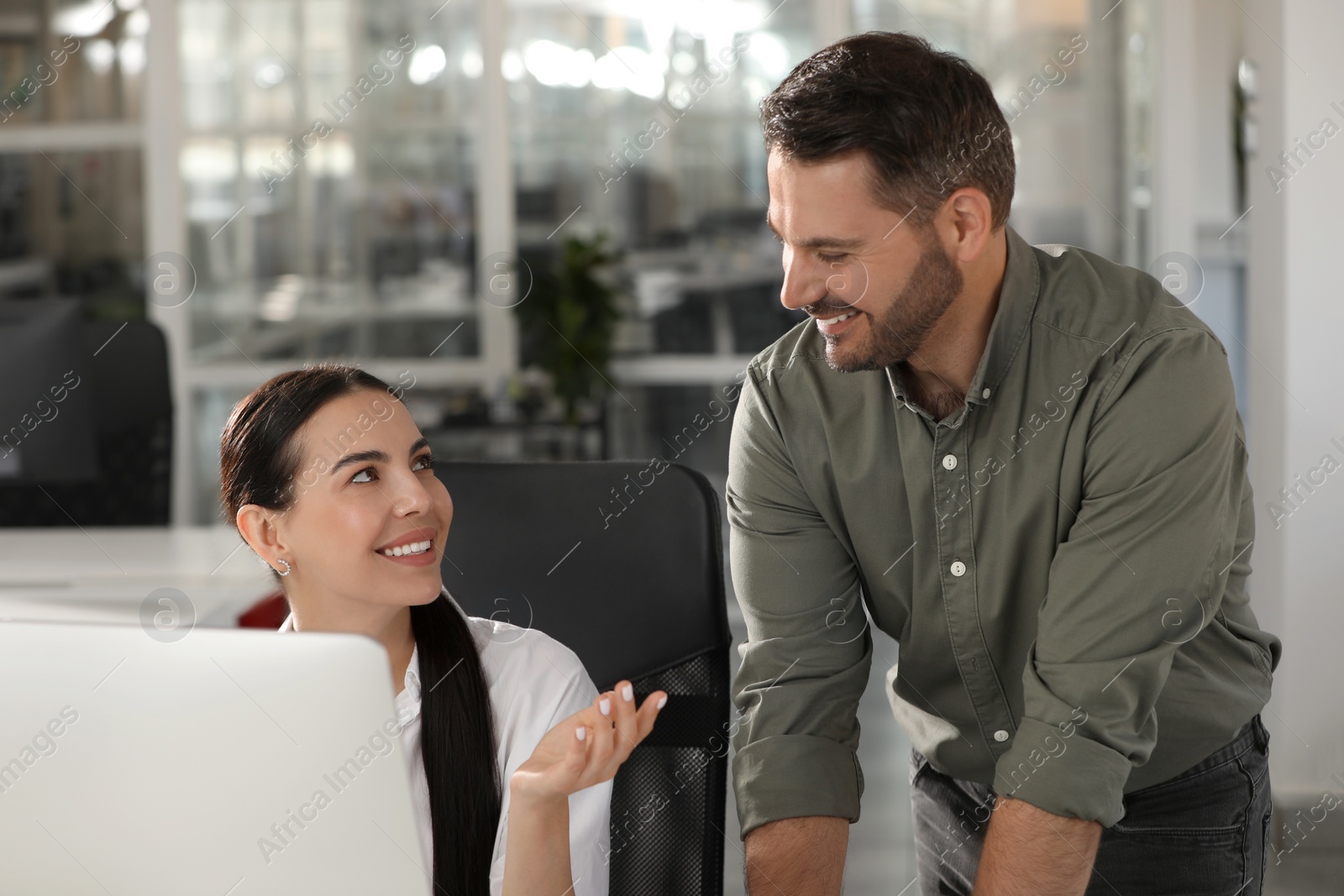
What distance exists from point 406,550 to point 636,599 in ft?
0.84

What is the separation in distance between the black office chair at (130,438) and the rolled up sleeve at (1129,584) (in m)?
2.17

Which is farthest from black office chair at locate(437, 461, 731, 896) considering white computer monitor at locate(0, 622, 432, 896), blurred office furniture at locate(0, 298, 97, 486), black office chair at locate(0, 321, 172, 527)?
black office chair at locate(0, 321, 172, 527)

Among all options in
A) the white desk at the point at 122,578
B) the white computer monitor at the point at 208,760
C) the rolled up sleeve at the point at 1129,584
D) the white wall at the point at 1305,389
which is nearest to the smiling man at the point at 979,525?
the rolled up sleeve at the point at 1129,584

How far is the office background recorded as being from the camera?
187 inches

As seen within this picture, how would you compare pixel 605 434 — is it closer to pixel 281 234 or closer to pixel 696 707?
pixel 281 234

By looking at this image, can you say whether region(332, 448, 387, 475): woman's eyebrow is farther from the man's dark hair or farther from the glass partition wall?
the glass partition wall

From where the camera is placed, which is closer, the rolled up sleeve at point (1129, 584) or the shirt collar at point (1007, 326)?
the rolled up sleeve at point (1129, 584)

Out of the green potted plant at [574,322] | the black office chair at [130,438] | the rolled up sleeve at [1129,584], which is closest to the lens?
the rolled up sleeve at [1129,584]

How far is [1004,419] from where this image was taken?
1350 millimetres

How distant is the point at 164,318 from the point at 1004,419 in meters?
4.55

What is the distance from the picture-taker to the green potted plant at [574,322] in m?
4.67

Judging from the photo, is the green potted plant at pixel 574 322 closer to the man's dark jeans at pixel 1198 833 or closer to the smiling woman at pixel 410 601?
the smiling woman at pixel 410 601

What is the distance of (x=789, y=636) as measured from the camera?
1.41m

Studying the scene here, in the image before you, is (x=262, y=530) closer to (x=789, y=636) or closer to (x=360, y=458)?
(x=360, y=458)
